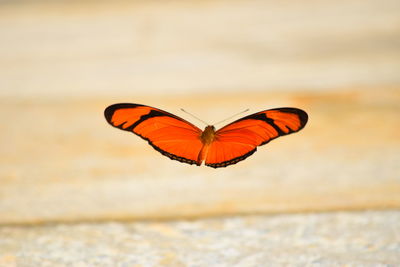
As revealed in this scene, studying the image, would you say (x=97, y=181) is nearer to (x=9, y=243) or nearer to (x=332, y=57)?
(x=9, y=243)

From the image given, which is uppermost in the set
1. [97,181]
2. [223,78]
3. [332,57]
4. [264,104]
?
[332,57]

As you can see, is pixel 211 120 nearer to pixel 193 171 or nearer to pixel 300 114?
pixel 193 171

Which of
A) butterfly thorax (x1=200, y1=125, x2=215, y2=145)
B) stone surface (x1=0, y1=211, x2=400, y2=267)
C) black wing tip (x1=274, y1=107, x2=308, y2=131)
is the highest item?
black wing tip (x1=274, y1=107, x2=308, y2=131)

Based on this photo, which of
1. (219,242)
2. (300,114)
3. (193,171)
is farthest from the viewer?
(193,171)

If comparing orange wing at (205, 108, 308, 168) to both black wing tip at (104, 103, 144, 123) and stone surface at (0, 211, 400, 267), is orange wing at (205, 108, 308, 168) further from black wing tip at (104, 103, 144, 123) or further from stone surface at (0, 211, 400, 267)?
stone surface at (0, 211, 400, 267)

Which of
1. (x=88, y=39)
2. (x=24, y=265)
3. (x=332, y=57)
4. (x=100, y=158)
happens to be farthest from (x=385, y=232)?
(x=88, y=39)

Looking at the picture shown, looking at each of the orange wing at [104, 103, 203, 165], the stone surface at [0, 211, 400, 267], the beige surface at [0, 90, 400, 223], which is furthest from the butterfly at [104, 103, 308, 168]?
the beige surface at [0, 90, 400, 223]

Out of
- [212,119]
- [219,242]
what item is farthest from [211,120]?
[219,242]
